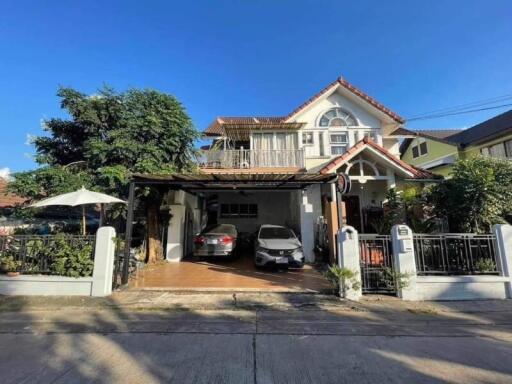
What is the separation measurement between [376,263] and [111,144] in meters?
9.24

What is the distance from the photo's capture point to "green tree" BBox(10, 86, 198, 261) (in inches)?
353

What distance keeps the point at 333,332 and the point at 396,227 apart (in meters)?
3.13

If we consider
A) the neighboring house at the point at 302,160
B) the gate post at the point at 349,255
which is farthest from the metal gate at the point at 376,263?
the neighboring house at the point at 302,160

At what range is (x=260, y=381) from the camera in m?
3.01

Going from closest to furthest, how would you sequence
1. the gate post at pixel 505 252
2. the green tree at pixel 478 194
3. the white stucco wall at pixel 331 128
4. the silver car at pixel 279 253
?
the gate post at pixel 505 252 → the green tree at pixel 478 194 → the silver car at pixel 279 253 → the white stucco wall at pixel 331 128

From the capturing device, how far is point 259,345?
3.92 meters

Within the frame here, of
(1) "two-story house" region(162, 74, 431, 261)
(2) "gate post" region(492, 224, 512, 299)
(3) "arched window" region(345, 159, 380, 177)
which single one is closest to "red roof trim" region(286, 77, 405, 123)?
(1) "two-story house" region(162, 74, 431, 261)

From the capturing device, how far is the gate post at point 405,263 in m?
5.98

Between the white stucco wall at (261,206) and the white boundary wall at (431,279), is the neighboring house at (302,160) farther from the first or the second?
the white boundary wall at (431,279)

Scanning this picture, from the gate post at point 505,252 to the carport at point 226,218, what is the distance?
4110mm

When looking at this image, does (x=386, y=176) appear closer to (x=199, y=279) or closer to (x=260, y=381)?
(x=199, y=279)

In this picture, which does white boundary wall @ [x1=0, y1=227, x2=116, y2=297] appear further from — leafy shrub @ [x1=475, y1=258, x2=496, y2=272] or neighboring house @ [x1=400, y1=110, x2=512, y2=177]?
neighboring house @ [x1=400, y1=110, x2=512, y2=177]

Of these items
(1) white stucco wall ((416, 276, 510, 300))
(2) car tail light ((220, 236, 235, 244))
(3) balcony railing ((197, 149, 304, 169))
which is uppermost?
(3) balcony railing ((197, 149, 304, 169))

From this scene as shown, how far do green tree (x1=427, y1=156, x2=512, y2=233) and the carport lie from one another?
361 cm
